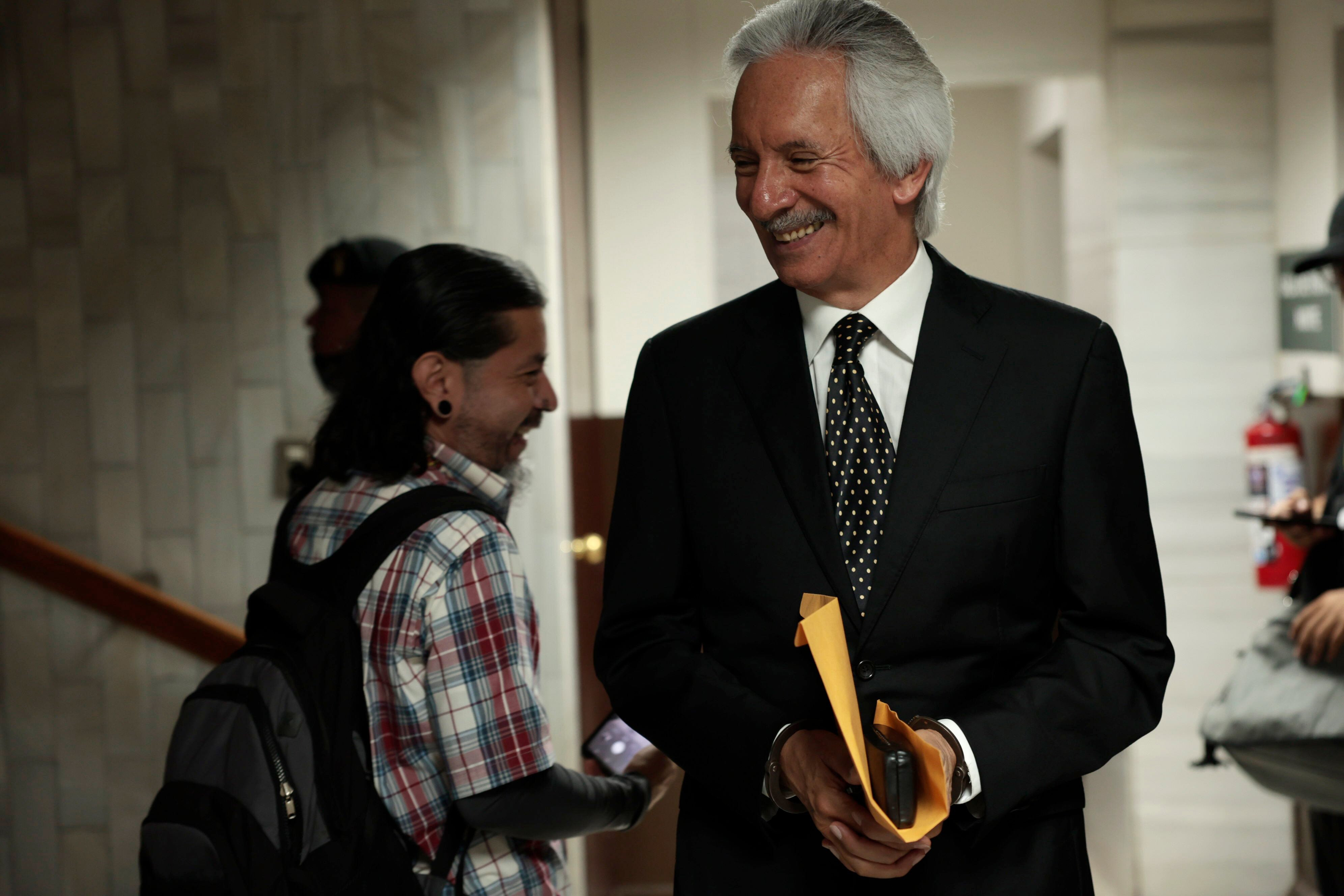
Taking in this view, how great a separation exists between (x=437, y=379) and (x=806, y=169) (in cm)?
64

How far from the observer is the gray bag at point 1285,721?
237 centimetres

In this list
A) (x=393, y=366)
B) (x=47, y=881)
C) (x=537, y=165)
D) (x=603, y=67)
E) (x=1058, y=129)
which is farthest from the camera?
(x=1058, y=129)

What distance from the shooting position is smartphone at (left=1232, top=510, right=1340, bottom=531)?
2.48m

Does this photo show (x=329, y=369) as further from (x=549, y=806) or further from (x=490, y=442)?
(x=549, y=806)

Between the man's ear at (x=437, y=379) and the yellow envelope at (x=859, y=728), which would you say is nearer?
the yellow envelope at (x=859, y=728)

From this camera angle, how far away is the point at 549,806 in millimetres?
1517

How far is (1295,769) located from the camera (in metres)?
2.41

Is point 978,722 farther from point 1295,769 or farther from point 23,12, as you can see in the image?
point 23,12

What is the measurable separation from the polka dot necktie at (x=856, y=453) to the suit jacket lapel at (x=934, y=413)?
36 millimetres

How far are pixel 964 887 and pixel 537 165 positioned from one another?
2083 millimetres

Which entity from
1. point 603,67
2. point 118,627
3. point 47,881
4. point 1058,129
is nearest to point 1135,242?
point 1058,129

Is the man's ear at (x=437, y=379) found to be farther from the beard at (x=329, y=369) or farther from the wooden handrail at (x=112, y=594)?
the wooden handrail at (x=112, y=594)

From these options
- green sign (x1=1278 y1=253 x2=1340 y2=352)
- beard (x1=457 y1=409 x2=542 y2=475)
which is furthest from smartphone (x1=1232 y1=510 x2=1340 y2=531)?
beard (x1=457 y1=409 x2=542 y2=475)

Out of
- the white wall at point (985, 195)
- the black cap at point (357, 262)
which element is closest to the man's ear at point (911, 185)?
the black cap at point (357, 262)
